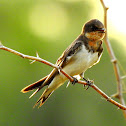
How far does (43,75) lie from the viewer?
15586 mm

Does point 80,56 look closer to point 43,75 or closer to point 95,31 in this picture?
point 95,31

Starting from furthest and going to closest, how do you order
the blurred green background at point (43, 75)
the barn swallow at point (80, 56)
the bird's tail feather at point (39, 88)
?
the blurred green background at point (43, 75) < the barn swallow at point (80, 56) < the bird's tail feather at point (39, 88)

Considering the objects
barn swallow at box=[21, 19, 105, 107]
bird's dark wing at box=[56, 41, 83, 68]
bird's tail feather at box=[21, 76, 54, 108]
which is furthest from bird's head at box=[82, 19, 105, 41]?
bird's tail feather at box=[21, 76, 54, 108]

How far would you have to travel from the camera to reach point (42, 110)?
1327 centimetres

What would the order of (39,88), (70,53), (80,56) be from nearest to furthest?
(39,88), (80,56), (70,53)

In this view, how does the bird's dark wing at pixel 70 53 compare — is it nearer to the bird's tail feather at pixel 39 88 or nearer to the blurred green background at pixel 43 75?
the bird's tail feather at pixel 39 88

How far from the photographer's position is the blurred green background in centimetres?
1375

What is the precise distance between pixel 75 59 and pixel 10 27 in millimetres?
16663

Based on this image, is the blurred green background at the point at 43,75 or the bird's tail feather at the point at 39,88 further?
the blurred green background at the point at 43,75

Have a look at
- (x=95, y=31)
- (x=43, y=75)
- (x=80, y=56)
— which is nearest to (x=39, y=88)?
(x=80, y=56)

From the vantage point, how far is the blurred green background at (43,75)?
45.1ft

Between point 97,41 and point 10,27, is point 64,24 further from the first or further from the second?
point 97,41

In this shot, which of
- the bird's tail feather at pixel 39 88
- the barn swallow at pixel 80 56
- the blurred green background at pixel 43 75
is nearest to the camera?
the bird's tail feather at pixel 39 88

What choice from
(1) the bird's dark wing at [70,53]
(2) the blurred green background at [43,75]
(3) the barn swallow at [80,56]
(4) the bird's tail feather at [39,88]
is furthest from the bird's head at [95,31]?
(2) the blurred green background at [43,75]
